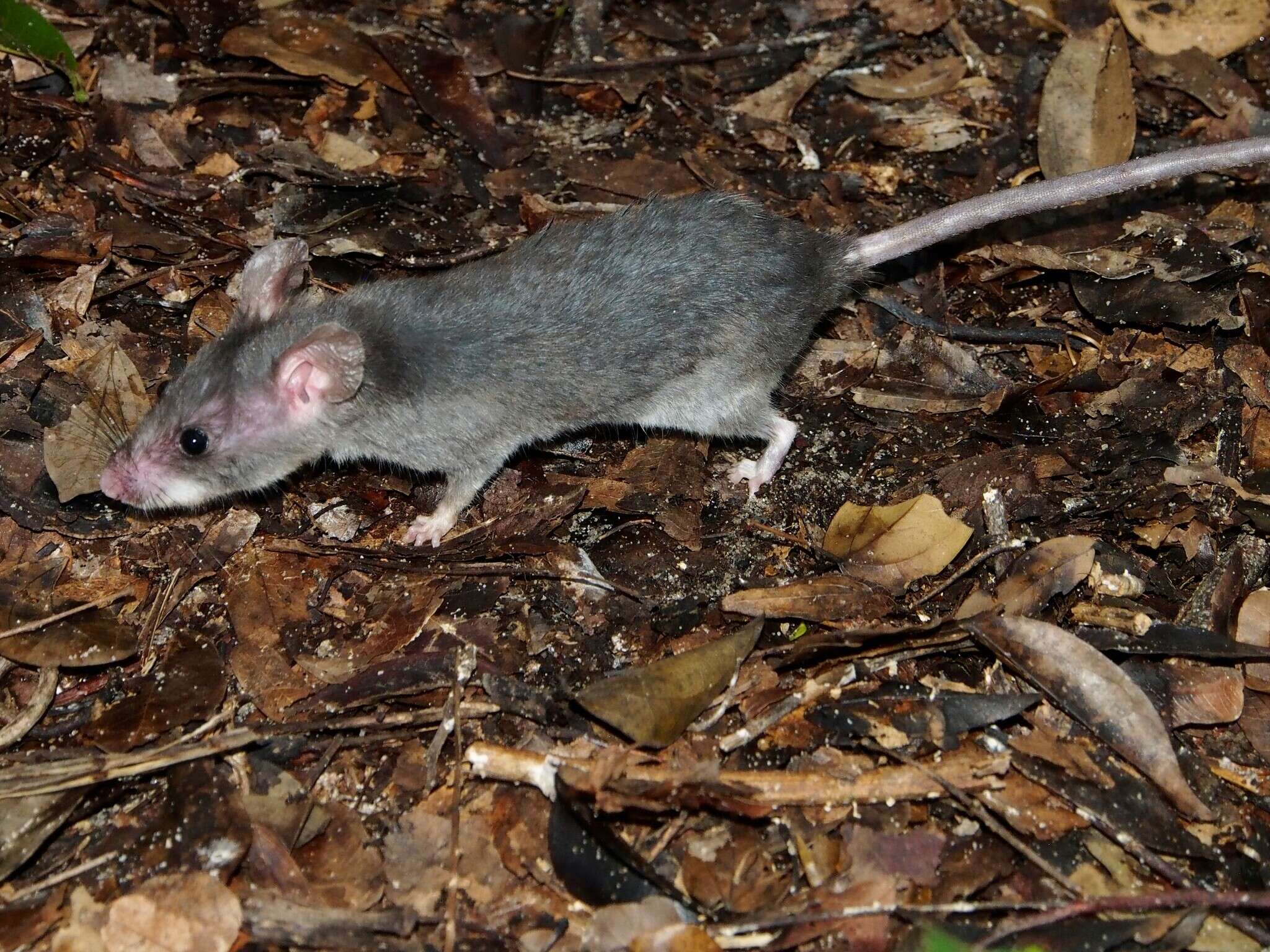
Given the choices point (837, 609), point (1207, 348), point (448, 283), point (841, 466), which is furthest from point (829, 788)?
point (1207, 348)

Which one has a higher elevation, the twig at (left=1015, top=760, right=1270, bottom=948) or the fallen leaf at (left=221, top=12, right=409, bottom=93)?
the fallen leaf at (left=221, top=12, right=409, bottom=93)

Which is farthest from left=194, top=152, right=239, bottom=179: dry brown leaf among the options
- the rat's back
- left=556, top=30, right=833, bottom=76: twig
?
left=556, top=30, right=833, bottom=76: twig

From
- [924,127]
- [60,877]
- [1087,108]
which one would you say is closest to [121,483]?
[60,877]

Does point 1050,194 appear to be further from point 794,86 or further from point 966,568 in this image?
point 794,86

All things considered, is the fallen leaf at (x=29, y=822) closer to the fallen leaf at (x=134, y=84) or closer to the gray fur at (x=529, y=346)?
the gray fur at (x=529, y=346)

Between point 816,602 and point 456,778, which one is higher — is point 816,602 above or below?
above

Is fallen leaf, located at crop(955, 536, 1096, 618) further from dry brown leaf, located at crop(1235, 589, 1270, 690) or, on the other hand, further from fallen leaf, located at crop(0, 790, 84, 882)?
fallen leaf, located at crop(0, 790, 84, 882)
